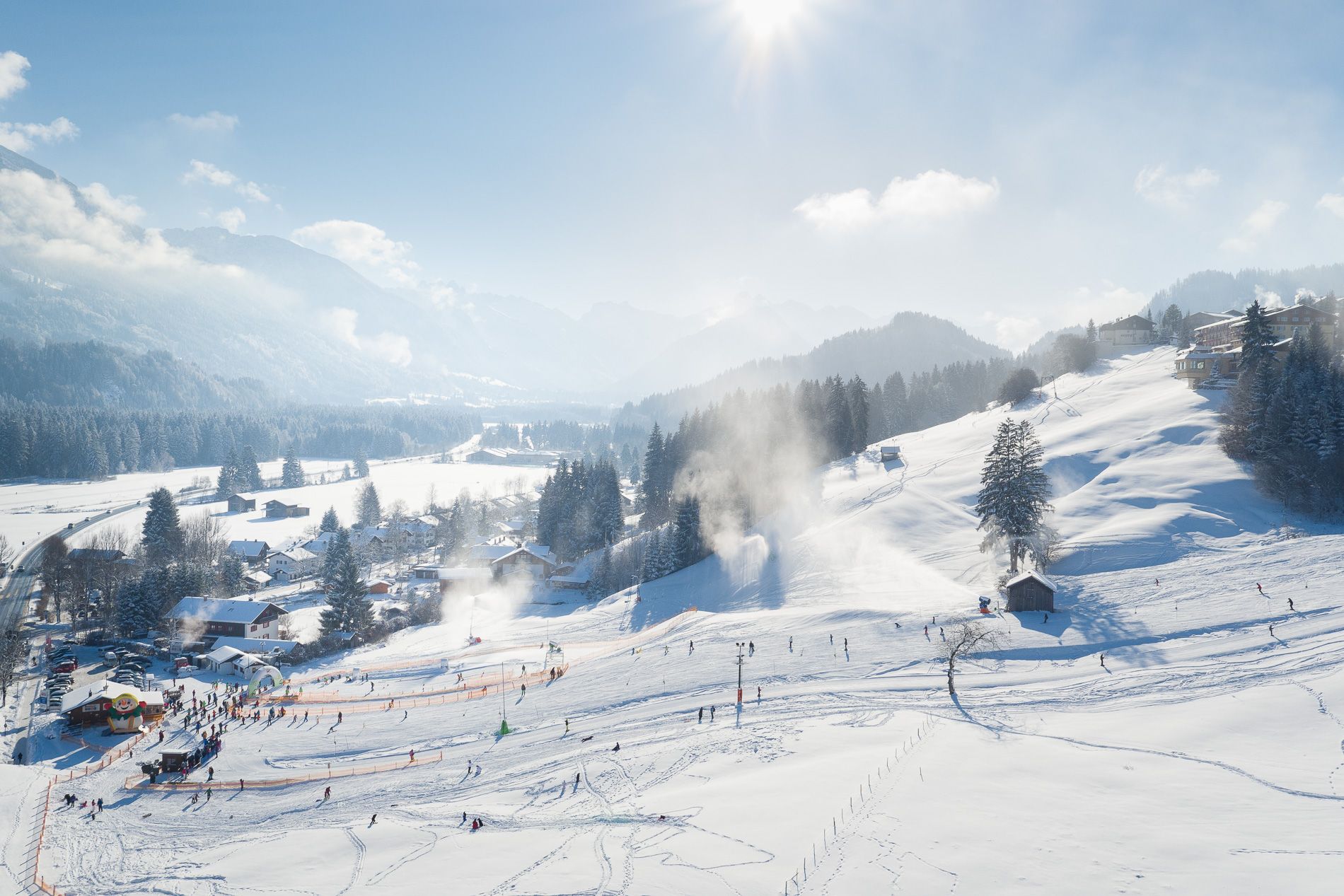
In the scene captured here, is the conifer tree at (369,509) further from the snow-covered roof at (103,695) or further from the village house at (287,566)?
the snow-covered roof at (103,695)

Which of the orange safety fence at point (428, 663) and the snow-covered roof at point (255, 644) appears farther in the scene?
the snow-covered roof at point (255, 644)

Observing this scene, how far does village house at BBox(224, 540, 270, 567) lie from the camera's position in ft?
331

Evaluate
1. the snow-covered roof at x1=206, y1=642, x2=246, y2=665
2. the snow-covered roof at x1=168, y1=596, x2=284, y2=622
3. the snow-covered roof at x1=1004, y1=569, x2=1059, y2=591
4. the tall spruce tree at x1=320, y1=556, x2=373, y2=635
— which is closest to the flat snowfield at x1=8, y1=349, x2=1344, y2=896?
the snow-covered roof at x1=1004, y1=569, x2=1059, y2=591

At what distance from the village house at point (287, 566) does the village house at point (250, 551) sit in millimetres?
1397

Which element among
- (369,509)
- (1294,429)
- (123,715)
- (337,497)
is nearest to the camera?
(123,715)

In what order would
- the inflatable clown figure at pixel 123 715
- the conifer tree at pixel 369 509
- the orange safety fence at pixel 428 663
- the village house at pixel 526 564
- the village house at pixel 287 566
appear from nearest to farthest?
the inflatable clown figure at pixel 123 715, the orange safety fence at pixel 428 663, the village house at pixel 526 564, the village house at pixel 287 566, the conifer tree at pixel 369 509

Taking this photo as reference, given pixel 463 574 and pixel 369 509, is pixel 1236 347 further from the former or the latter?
pixel 369 509

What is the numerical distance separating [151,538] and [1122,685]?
115 m

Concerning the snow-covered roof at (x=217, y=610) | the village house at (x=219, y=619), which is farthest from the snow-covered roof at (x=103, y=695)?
the snow-covered roof at (x=217, y=610)

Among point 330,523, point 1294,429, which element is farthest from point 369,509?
point 1294,429

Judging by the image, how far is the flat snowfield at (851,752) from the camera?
62.5ft

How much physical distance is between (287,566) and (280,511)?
42.6 m

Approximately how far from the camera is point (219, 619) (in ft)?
218

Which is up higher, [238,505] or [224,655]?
[238,505]
